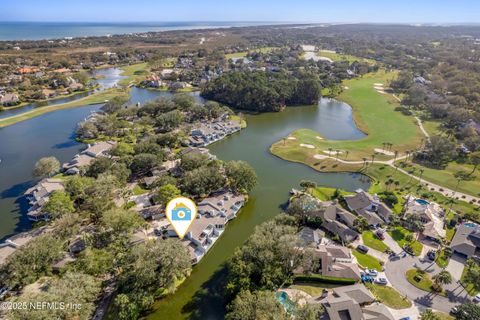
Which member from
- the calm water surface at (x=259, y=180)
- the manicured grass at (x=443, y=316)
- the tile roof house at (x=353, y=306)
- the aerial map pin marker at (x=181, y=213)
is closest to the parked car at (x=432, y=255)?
the manicured grass at (x=443, y=316)

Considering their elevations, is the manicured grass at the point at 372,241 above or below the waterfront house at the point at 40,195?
below

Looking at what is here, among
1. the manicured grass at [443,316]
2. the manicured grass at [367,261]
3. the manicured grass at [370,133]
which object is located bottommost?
the manicured grass at [443,316]

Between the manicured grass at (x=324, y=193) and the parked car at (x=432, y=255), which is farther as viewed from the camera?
the manicured grass at (x=324, y=193)

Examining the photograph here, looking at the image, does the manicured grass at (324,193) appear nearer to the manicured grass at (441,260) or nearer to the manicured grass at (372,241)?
the manicured grass at (372,241)

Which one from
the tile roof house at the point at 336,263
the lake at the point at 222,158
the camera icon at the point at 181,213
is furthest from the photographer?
the camera icon at the point at 181,213

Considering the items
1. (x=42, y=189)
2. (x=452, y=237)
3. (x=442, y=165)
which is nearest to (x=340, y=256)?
(x=452, y=237)

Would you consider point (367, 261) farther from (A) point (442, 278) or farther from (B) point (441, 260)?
(B) point (441, 260)

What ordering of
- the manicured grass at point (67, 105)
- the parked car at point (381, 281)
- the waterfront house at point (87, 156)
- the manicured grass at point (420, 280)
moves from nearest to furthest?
the manicured grass at point (420, 280) < the parked car at point (381, 281) < the waterfront house at point (87, 156) < the manicured grass at point (67, 105)
